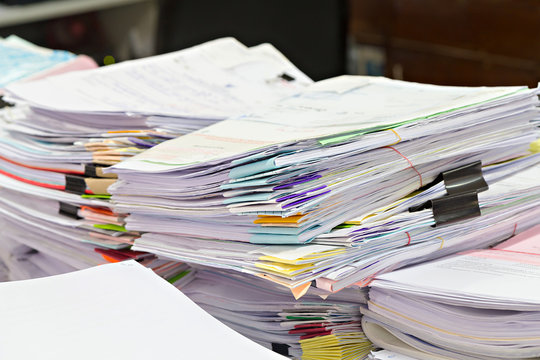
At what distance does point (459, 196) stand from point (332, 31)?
6.43 ft

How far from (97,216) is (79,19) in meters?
2.73

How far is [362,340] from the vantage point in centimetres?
69

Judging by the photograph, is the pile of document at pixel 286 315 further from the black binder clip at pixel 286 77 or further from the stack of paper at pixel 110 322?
the black binder clip at pixel 286 77

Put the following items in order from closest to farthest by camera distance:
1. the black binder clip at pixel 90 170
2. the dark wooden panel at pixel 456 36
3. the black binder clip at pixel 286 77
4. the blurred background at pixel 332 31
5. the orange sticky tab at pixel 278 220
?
1. the orange sticky tab at pixel 278 220
2. the black binder clip at pixel 90 170
3. the black binder clip at pixel 286 77
4. the blurred background at pixel 332 31
5. the dark wooden panel at pixel 456 36

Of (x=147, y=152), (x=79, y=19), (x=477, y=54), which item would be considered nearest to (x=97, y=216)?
(x=147, y=152)

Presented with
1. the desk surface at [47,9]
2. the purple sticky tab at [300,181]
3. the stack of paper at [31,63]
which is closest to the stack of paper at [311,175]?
the purple sticky tab at [300,181]

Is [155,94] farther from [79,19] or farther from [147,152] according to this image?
[79,19]

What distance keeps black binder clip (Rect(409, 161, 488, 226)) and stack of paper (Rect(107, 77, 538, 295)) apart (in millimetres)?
11

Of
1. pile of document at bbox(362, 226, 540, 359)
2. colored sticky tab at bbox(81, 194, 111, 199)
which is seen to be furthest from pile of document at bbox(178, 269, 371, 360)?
colored sticky tab at bbox(81, 194, 111, 199)

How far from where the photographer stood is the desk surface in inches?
121

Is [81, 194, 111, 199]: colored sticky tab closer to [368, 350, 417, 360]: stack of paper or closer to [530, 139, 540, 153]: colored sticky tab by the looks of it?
[368, 350, 417, 360]: stack of paper

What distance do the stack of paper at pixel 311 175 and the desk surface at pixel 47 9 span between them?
256 centimetres

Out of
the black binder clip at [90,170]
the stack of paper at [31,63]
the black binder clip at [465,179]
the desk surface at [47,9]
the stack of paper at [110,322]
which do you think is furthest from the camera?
the desk surface at [47,9]

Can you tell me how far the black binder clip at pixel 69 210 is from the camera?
2.89 ft
